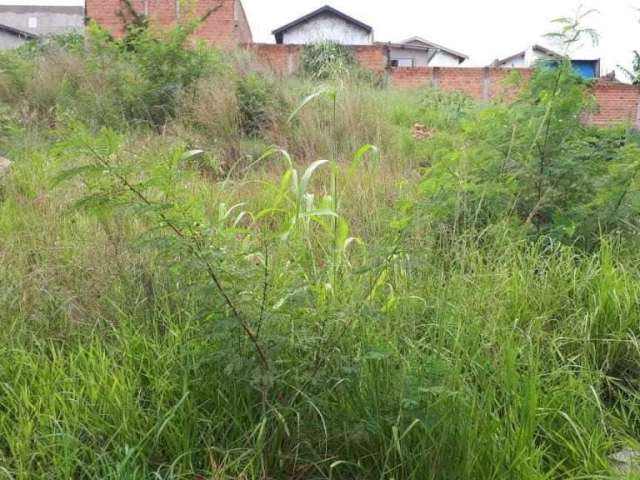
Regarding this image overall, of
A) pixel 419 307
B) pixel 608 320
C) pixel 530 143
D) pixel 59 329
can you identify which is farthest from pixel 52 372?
pixel 530 143

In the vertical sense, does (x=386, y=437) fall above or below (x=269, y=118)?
below

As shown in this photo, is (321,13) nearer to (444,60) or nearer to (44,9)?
(444,60)

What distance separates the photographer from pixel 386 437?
1815mm

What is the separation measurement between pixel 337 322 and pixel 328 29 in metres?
33.1

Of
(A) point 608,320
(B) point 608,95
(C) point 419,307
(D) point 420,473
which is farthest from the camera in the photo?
(B) point 608,95

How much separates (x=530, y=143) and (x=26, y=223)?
274 centimetres

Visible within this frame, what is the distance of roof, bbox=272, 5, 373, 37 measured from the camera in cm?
3207

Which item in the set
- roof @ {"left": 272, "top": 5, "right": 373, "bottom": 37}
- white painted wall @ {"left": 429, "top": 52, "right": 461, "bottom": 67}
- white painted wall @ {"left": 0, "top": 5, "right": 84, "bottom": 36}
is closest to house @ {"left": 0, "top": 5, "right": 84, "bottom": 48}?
white painted wall @ {"left": 0, "top": 5, "right": 84, "bottom": 36}

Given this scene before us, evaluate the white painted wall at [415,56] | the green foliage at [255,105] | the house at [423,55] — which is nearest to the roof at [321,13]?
the house at [423,55]

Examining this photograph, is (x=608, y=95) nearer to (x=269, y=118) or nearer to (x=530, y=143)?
(x=269, y=118)

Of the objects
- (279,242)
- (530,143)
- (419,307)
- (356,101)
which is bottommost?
(419,307)

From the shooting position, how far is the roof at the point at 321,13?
32072 millimetres

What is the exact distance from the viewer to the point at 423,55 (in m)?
37.3

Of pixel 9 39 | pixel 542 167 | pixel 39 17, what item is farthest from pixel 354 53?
pixel 39 17
